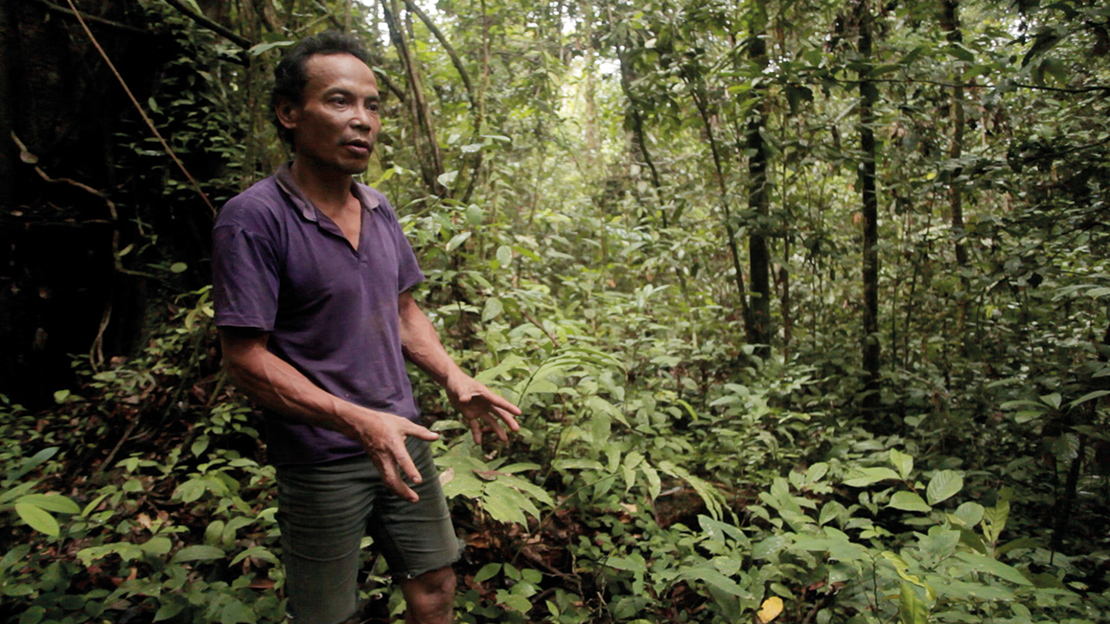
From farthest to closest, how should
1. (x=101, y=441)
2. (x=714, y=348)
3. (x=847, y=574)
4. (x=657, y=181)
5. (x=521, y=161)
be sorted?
1. (x=521, y=161)
2. (x=657, y=181)
3. (x=714, y=348)
4. (x=101, y=441)
5. (x=847, y=574)

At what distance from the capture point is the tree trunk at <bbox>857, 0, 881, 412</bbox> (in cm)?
382

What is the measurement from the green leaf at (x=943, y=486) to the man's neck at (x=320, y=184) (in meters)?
2.25

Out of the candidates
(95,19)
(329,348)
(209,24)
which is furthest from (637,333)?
(95,19)

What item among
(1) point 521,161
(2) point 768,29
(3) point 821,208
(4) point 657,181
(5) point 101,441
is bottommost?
(5) point 101,441

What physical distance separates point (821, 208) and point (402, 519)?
3730 millimetres

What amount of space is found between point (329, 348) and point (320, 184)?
0.48m

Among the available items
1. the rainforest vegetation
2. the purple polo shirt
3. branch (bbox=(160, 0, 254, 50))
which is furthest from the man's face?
branch (bbox=(160, 0, 254, 50))

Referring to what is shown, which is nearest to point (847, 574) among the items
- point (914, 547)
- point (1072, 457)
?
point (914, 547)

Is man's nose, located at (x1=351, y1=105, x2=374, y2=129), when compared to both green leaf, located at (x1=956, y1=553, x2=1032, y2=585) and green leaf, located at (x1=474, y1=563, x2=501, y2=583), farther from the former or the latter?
green leaf, located at (x1=956, y1=553, x2=1032, y2=585)

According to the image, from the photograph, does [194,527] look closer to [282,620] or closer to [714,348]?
[282,620]

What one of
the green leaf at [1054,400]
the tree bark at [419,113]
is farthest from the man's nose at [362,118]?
the green leaf at [1054,400]

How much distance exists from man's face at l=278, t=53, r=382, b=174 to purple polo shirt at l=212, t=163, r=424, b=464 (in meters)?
0.12

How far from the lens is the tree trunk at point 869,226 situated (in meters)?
3.82

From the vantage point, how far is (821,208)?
446 cm
